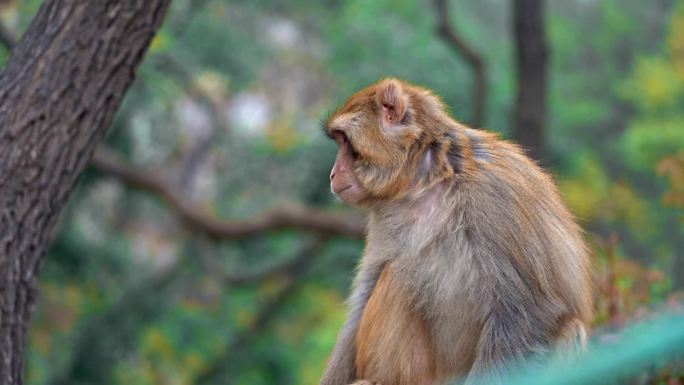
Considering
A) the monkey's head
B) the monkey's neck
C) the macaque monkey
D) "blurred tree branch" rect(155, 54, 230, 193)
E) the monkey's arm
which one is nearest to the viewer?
the macaque monkey

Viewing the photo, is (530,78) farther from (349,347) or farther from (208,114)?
(208,114)

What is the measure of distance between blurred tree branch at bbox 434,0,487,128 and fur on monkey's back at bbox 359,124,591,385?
610 cm

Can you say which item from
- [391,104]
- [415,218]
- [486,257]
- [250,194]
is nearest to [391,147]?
[391,104]

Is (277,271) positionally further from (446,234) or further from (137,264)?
(446,234)

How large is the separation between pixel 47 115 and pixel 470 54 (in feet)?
21.2

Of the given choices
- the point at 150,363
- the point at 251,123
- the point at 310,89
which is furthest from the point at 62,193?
the point at 251,123

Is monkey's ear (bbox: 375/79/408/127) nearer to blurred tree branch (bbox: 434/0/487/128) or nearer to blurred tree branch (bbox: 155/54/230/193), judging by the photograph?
blurred tree branch (bbox: 434/0/487/128)

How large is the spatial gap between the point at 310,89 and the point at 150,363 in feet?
25.4

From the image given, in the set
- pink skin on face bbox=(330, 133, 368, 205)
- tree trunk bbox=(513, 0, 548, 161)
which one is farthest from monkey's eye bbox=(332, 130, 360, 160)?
tree trunk bbox=(513, 0, 548, 161)

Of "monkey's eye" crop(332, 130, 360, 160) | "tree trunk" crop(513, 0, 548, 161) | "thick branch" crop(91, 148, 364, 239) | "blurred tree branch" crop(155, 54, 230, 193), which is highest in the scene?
"tree trunk" crop(513, 0, 548, 161)

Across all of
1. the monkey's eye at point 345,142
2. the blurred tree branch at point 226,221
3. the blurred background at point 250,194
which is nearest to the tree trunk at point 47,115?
the monkey's eye at point 345,142

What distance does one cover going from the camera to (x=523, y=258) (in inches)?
164

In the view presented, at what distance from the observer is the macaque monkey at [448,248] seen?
13.6 feet

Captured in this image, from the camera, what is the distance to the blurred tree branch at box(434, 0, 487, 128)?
→ 1045 centimetres
